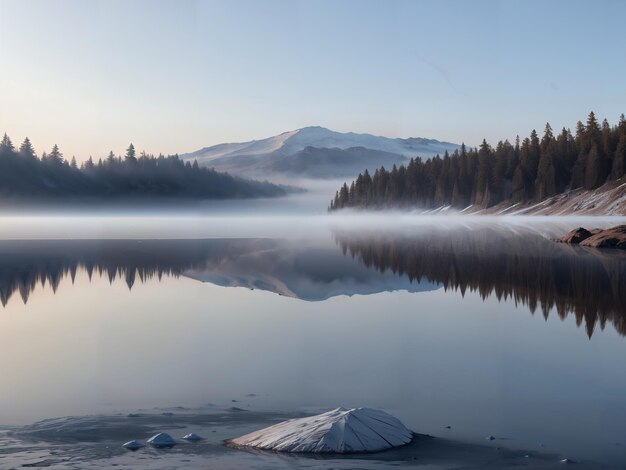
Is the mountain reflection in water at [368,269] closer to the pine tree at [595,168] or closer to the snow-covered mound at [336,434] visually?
the snow-covered mound at [336,434]

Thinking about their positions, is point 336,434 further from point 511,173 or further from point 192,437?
point 511,173

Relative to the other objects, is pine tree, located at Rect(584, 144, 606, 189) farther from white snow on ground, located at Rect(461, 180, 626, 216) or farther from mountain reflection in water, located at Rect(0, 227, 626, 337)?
mountain reflection in water, located at Rect(0, 227, 626, 337)

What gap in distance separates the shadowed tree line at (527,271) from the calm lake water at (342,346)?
0.64 ft

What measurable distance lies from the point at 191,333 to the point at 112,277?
17.6 metres

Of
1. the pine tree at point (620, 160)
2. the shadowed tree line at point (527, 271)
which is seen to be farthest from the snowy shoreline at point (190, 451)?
the pine tree at point (620, 160)

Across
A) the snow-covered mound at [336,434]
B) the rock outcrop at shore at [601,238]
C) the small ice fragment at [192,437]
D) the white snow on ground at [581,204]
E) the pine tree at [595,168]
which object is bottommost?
the small ice fragment at [192,437]

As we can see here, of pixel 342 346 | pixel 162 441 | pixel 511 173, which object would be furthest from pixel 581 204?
pixel 162 441

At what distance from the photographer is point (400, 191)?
18550cm

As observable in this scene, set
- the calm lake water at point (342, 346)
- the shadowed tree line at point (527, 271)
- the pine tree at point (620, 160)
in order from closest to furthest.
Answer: the calm lake water at point (342, 346) → the shadowed tree line at point (527, 271) → the pine tree at point (620, 160)

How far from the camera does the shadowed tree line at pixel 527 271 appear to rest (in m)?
27.0

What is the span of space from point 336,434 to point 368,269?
31139 millimetres

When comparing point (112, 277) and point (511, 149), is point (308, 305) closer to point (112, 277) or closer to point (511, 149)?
point (112, 277)

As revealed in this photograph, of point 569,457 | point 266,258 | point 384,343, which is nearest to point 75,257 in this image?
point 266,258

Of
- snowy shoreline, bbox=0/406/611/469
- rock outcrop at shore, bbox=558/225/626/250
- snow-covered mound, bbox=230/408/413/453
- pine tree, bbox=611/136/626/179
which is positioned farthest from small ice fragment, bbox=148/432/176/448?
pine tree, bbox=611/136/626/179
